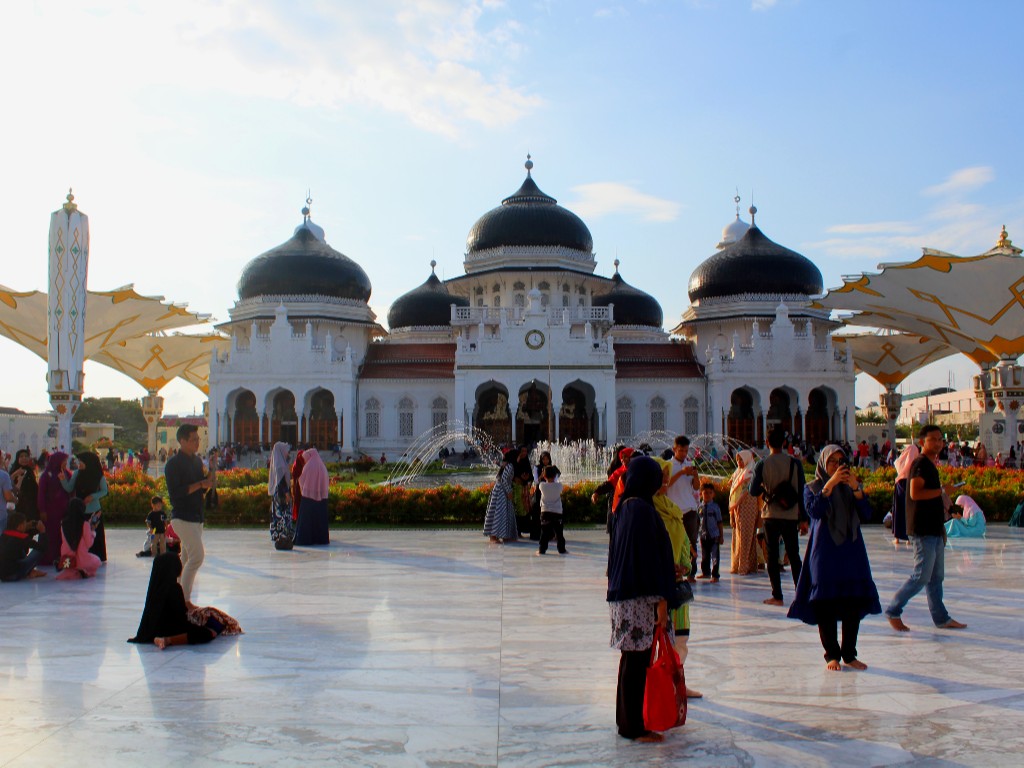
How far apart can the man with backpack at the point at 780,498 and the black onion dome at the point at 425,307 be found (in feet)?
137

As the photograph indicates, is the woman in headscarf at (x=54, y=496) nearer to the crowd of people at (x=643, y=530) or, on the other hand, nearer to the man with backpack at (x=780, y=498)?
the crowd of people at (x=643, y=530)

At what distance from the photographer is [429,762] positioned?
15.1 ft

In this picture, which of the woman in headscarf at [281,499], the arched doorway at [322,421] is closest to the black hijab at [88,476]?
the woman in headscarf at [281,499]

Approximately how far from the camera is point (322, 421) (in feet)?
139

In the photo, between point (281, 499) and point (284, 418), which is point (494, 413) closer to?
point (284, 418)

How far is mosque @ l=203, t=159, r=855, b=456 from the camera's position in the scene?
40656 millimetres

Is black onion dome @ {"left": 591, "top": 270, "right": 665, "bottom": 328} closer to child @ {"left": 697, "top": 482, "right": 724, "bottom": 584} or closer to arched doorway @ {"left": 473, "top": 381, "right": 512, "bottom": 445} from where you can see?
arched doorway @ {"left": 473, "top": 381, "right": 512, "bottom": 445}

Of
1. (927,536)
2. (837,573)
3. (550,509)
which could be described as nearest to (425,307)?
(550,509)

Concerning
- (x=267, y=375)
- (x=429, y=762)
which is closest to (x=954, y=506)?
(x=429, y=762)

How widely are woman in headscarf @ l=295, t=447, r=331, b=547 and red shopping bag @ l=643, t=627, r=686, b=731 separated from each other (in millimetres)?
9249

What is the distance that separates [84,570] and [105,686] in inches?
203

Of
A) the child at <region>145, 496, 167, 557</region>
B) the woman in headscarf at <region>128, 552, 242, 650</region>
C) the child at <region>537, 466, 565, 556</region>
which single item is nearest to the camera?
the woman in headscarf at <region>128, 552, 242, 650</region>

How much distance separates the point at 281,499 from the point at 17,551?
138 inches

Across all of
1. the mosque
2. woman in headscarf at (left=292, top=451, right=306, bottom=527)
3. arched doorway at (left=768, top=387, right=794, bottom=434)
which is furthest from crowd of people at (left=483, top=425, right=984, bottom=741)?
arched doorway at (left=768, top=387, right=794, bottom=434)
